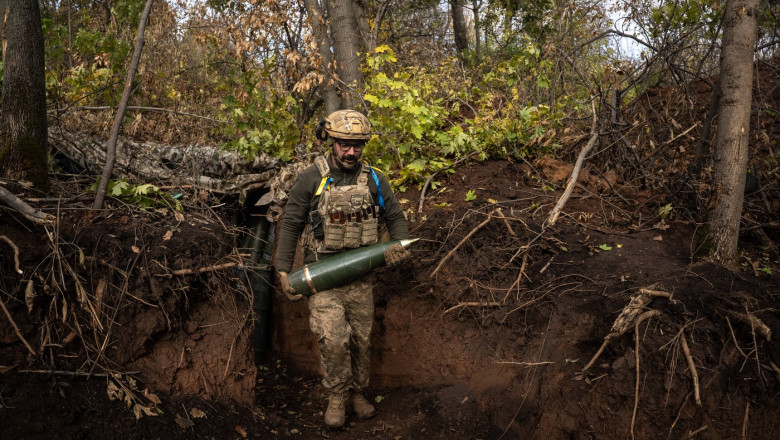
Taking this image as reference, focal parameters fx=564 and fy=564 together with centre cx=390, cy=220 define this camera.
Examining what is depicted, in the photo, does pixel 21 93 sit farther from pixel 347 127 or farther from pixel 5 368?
pixel 347 127

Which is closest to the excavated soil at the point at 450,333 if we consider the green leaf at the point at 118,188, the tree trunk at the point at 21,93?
the green leaf at the point at 118,188

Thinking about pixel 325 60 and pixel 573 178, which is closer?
pixel 573 178

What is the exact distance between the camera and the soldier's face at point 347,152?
169 inches

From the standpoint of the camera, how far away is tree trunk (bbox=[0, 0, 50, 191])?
4.38 metres

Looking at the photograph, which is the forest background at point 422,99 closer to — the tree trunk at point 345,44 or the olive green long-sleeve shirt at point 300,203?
the tree trunk at point 345,44

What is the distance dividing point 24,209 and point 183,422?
188cm

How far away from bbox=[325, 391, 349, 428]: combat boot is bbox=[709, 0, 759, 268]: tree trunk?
3.09 meters

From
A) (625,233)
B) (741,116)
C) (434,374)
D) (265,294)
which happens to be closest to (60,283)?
(265,294)

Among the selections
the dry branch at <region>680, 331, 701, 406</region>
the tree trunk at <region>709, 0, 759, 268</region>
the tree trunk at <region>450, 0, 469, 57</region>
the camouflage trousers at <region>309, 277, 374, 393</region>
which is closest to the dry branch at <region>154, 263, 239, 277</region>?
the camouflage trousers at <region>309, 277, 374, 393</region>

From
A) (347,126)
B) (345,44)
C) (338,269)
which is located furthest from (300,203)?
(345,44)

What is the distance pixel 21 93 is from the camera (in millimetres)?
4426

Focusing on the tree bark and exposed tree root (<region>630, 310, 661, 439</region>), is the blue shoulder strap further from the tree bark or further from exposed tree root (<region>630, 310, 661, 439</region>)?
the tree bark

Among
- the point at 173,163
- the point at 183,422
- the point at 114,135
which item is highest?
the point at 114,135

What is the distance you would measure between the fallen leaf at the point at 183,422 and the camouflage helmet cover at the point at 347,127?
2.28m
